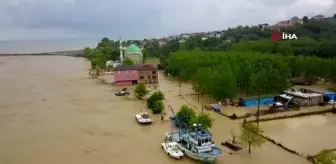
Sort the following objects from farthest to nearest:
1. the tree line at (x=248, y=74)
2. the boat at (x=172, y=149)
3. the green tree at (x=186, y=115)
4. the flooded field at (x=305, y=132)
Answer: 1. the tree line at (x=248, y=74)
2. the green tree at (x=186, y=115)
3. the flooded field at (x=305, y=132)
4. the boat at (x=172, y=149)

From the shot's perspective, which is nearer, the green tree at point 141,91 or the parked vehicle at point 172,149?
the parked vehicle at point 172,149

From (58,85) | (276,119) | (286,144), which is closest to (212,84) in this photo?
(276,119)

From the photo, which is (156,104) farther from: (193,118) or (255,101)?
(255,101)

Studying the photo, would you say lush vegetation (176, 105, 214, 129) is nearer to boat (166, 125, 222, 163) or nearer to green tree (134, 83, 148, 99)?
boat (166, 125, 222, 163)

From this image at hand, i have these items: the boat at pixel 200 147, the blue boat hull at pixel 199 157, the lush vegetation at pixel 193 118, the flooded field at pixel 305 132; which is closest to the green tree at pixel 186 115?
the lush vegetation at pixel 193 118

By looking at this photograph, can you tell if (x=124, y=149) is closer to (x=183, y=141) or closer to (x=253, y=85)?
(x=183, y=141)

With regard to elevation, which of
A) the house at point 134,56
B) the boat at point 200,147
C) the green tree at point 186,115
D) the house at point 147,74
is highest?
the house at point 134,56

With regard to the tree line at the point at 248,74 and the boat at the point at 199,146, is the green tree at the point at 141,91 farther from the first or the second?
the boat at the point at 199,146
